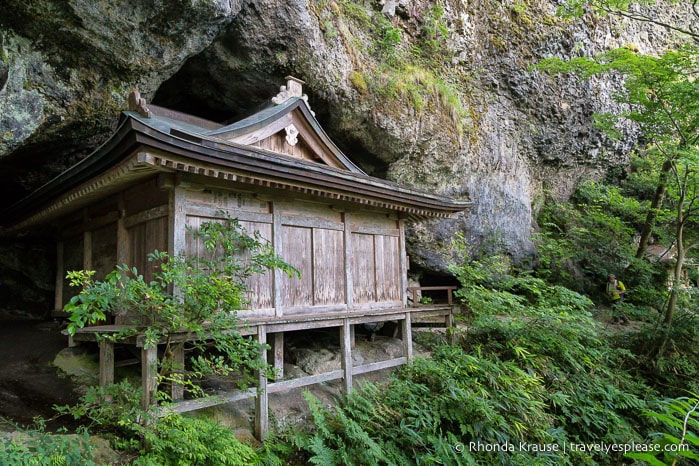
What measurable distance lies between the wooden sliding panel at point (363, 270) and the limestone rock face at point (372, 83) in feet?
14.5

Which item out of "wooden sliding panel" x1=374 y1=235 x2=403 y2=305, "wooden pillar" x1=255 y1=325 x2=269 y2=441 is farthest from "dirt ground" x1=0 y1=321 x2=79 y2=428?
"wooden sliding panel" x1=374 y1=235 x2=403 y2=305

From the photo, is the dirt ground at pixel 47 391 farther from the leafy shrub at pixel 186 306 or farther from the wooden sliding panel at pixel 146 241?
the wooden sliding panel at pixel 146 241

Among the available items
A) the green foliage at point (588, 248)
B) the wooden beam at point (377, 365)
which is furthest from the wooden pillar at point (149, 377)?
the green foliage at point (588, 248)

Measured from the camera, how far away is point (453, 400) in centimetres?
746

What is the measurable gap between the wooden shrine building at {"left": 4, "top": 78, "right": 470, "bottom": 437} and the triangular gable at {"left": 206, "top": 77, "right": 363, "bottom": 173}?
3 centimetres

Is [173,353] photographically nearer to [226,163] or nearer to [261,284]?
[261,284]

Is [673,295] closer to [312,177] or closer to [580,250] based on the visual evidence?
[580,250]

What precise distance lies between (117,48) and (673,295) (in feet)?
48.4

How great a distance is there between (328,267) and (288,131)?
3.03m

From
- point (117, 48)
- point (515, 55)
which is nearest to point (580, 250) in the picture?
point (515, 55)

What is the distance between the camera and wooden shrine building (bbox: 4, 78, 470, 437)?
5.89 meters

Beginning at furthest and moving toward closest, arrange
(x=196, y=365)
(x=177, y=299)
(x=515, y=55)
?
(x=515, y=55), (x=177, y=299), (x=196, y=365)

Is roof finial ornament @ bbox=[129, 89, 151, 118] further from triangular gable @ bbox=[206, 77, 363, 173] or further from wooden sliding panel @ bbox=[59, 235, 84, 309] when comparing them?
wooden sliding panel @ bbox=[59, 235, 84, 309]

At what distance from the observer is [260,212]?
7336mm
